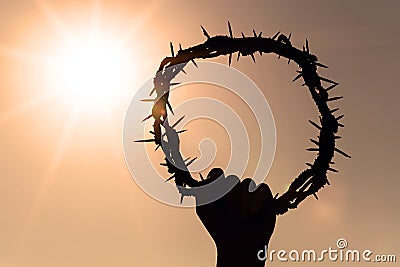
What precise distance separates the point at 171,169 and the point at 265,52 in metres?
4.89

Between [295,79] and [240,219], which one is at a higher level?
[295,79]

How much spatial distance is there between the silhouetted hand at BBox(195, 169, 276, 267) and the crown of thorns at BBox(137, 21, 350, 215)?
489 mm

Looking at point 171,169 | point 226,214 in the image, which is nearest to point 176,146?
point 171,169

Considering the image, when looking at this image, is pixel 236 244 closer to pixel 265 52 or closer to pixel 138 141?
pixel 138 141

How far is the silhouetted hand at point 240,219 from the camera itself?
61.1 feet

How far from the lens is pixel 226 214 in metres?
18.7

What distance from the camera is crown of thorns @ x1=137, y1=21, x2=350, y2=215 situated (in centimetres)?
1789

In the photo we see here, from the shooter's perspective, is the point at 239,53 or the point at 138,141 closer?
the point at 138,141

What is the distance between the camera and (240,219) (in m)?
18.7

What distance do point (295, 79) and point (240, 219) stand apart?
15.9 ft

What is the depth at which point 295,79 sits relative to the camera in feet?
61.7

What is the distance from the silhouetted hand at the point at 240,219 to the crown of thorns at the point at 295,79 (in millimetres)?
489

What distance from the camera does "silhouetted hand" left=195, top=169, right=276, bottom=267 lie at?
733 inches

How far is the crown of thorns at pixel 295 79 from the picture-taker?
17.9 meters
